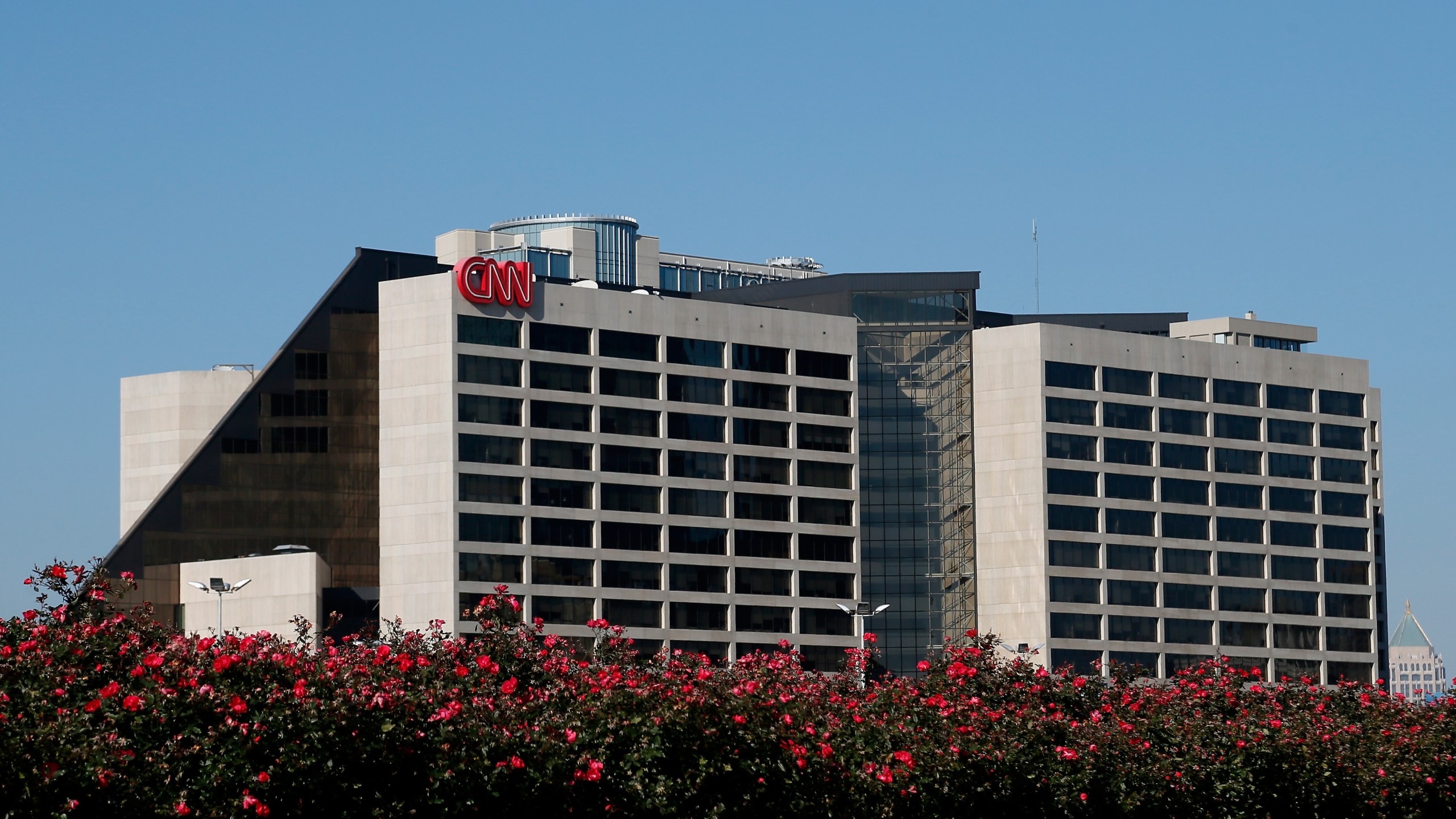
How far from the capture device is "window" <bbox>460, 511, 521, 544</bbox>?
485 ft

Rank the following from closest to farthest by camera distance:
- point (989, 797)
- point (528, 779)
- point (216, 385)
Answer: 1. point (528, 779)
2. point (989, 797)
3. point (216, 385)

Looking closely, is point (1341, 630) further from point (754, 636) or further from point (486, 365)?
point (486, 365)

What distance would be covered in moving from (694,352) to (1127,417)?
43.2m

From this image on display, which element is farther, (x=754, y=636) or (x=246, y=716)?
(x=754, y=636)

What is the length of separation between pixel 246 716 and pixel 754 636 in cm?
12651

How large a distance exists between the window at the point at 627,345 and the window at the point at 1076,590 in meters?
42.4

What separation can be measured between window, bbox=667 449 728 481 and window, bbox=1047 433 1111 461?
31843 mm

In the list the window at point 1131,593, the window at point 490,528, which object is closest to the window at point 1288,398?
the window at point 1131,593

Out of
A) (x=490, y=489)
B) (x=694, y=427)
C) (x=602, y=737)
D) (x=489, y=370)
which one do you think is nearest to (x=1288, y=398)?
(x=694, y=427)

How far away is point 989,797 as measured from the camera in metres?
50.4

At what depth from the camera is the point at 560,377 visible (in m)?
153

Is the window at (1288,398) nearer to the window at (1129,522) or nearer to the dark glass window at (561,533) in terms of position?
the window at (1129,522)

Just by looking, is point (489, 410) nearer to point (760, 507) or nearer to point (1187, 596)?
point (760, 507)

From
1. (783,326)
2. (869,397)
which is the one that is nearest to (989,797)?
(783,326)
